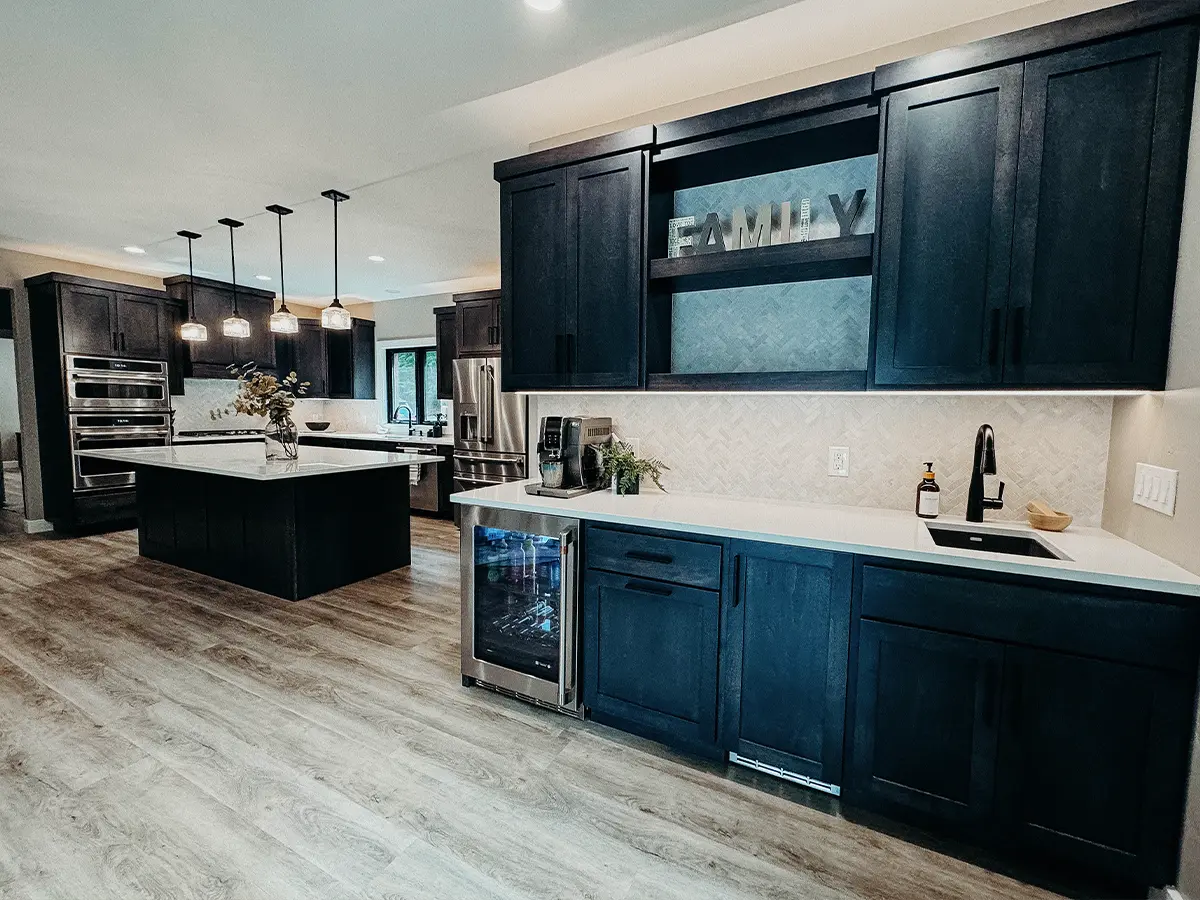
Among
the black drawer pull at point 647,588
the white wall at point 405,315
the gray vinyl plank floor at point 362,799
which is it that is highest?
the white wall at point 405,315

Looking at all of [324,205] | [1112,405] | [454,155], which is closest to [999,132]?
[1112,405]

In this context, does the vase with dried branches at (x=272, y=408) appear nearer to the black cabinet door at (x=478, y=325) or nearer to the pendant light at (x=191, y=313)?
the pendant light at (x=191, y=313)

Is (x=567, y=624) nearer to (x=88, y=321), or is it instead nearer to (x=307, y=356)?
(x=88, y=321)

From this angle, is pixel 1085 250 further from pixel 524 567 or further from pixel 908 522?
pixel 524 567

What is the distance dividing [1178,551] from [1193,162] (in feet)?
3.48

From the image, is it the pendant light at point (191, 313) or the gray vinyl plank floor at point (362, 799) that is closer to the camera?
the gray vinyl plank floor at point (362, 799)

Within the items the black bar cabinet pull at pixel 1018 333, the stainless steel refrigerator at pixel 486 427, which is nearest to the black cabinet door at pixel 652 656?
the black bar cabinet pull at pixel 1018 333

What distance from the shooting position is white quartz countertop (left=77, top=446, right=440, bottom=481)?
3.54 m

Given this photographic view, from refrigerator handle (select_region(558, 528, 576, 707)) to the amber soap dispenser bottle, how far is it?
131 cm

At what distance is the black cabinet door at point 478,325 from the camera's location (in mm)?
5688

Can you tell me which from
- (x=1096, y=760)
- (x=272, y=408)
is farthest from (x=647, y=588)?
(x=272, y=408)

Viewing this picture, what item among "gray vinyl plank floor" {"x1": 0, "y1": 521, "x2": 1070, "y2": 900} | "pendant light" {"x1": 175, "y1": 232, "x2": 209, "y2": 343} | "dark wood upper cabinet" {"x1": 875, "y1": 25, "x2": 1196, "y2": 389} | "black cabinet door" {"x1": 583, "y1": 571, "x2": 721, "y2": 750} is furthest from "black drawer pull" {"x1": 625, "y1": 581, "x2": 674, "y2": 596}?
"pendant light" {"x1": 175, "y1": 232, "x2": 209, "y2": 343}

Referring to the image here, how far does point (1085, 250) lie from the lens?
167 cm

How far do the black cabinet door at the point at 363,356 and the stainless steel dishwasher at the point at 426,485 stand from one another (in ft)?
5.36
